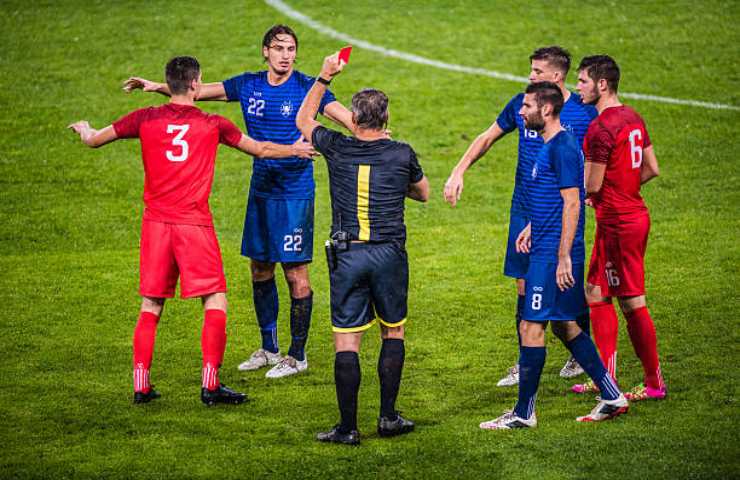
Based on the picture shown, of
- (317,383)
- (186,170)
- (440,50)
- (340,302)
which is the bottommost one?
(317,383)

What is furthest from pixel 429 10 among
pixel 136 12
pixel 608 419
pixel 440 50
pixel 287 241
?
pixel 608 419

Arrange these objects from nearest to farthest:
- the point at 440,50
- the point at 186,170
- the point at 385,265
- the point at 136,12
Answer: the point at 385,265, the point at 186,170, the point at 440,50, the point at 136,12

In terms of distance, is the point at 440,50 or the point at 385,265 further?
the point at 440,50

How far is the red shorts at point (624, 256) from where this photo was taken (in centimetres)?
802

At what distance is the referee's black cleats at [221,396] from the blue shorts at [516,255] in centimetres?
228

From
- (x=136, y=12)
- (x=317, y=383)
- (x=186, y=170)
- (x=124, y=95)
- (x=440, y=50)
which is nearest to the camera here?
(x=186, y=170)

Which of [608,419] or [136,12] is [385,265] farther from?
[136,12]

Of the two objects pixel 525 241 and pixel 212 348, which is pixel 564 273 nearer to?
pixel 525 241

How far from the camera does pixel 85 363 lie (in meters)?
9.08

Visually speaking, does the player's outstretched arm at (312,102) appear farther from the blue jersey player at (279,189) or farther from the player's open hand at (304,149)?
the blue jersey player at (279,189)

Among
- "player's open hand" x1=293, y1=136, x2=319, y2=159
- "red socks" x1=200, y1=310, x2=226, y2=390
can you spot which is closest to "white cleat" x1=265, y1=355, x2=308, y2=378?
"red socks" x1=200, y1=310, x2=226, y2=390

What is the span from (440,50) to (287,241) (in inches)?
428

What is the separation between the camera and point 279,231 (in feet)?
29.6

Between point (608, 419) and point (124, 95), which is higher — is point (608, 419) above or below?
below
